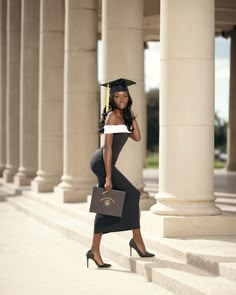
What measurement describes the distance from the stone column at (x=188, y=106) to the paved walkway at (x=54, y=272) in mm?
4160

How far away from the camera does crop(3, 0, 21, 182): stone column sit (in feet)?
230

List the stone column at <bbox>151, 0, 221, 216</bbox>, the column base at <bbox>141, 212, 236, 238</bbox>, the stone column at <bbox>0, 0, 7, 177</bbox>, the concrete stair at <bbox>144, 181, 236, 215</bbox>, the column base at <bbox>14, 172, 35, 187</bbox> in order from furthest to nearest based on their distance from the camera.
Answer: the stone column at <bbox>0, 0, 7, 177</bbox>
the column base at <bbox>14, 172, 35, 187</bbox>
the concrete stair at <bbox>144, 181, 236, 215</bbox>
the stone column at <bbox>151, 0, 221, 216</bbox>
the column base at <bbox>141, 212, 236, 238</bbox>

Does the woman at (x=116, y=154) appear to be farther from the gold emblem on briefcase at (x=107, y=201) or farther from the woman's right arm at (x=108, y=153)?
the gold emblem on briefcase at (x=107, y=201)

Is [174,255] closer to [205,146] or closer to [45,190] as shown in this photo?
[205,146]

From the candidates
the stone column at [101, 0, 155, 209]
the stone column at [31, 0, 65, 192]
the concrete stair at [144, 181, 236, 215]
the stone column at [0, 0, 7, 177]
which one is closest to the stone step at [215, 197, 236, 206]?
the concrete stair at [144, 181, 236, 215]

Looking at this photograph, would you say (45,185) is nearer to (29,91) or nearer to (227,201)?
(29,91)

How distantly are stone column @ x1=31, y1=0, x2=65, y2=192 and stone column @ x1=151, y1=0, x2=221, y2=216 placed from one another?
1032 inches

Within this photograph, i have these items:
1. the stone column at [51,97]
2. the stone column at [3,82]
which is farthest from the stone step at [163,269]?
the stone column at [3,82]

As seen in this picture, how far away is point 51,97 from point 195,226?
92.3 feet

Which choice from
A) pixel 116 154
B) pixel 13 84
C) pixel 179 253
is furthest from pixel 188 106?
pixel 13 84

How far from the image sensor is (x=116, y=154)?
2372cm

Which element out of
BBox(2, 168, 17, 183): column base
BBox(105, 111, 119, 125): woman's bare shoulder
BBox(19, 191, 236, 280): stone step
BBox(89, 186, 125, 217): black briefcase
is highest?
BBox(105, 111, 119, 125): woman's bare shoulder

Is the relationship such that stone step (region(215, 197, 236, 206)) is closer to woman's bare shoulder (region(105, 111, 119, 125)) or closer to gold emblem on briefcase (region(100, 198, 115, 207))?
gold emblem on briefcase (region(100, 198, 115, 207))

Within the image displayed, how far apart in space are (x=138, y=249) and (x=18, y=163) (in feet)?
152
